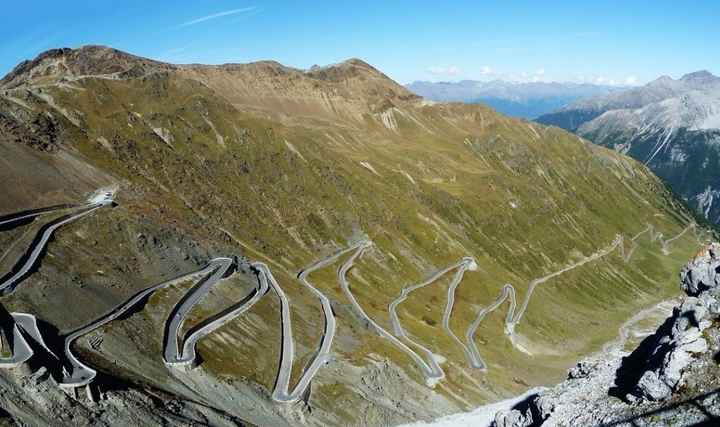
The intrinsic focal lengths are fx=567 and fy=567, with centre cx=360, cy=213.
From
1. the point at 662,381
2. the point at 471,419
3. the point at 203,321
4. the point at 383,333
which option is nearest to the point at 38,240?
the point at 203,321

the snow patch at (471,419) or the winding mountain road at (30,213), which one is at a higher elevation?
the winding mountain road at (30,213)

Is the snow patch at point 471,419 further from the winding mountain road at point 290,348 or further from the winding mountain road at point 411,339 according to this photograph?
the winding mountain road at point 290,348

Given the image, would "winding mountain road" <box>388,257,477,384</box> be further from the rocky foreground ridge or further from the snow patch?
the rocky foreground ridge

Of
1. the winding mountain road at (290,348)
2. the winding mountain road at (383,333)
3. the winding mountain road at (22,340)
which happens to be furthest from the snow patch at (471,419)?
the winding mountain road at (22,340)

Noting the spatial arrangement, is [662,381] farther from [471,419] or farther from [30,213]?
[30,213]

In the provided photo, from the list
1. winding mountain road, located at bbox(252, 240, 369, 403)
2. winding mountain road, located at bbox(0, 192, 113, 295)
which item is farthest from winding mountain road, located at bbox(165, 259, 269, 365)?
winding mountain road, located at bbox(0, 192, 113, 295)

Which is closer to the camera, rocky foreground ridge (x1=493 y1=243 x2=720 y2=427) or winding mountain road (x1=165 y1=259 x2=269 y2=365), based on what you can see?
rocky foreground ridge (x1=493 y1=243 x2=720 y2=427)

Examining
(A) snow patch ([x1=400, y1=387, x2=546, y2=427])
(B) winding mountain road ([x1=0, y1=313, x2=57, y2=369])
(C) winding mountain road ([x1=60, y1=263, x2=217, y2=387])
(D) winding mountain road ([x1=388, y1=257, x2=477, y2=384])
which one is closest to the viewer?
(B) winding mountain road ([x1=0, y1=313, x2=57, y2=369])

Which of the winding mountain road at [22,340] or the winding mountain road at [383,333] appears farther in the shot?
the winding mountain road at [383,333]

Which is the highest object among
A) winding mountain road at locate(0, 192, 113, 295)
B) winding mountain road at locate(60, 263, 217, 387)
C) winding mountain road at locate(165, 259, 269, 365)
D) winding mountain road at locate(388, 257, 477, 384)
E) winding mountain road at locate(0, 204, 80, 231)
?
winding mountain road at locate(0, 204, 80, 231)
